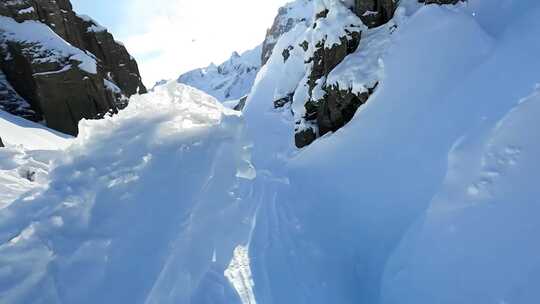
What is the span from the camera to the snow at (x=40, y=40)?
2673 centimetres

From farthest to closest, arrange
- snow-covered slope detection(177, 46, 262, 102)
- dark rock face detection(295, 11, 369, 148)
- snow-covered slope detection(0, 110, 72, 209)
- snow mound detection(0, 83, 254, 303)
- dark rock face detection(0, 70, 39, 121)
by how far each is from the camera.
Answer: snow-covered slope detection(177, 46, 262, 102)
dark rock face detection(0, 70, 39, 121)
dark rock face detection(295, 11, 369, 148)
snow-covered slope detection(0, 110, 72, 209)
snow mound detection(0, 83, 254, 303)

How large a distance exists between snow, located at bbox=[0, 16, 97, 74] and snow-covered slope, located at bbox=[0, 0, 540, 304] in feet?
60.8

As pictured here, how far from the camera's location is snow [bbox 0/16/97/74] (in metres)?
26.7

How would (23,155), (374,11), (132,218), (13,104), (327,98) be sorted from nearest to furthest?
(132,218) < (374,11) < (327,98) < (23,155) < (13,104)

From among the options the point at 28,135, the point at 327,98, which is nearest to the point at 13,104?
the point at 28,135

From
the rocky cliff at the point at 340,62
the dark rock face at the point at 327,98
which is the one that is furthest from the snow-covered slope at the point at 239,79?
the dark rock face at the point at 327,98

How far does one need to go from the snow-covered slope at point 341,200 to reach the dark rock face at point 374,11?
5.99 feet

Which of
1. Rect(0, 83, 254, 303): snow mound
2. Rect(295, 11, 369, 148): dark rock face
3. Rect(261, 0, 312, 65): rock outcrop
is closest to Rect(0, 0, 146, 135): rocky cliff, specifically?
Rect(295, 11, 369, 148): dark rock face

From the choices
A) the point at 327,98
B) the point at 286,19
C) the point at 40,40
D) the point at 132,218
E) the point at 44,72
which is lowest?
the point at 286,19

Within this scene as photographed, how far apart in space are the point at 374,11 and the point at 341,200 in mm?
7169

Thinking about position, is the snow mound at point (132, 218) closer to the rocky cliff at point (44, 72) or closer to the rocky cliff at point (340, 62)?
the rocky cliff at point (340, 62)

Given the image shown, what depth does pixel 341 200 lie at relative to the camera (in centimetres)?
1050

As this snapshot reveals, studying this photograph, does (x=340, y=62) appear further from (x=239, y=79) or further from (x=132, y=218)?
(x=239, y=79)

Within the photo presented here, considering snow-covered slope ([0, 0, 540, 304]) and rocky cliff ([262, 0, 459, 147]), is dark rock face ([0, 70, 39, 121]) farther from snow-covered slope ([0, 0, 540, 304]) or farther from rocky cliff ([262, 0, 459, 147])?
snow-covered slope ([0, 0, 540, 304])
